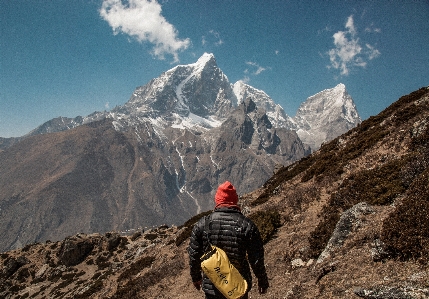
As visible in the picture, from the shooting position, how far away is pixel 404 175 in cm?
1247

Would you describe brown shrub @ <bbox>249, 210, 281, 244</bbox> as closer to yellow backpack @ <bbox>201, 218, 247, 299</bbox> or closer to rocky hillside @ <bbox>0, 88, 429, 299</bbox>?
rocky hillside @ <bbox>0, 88, 429, 299</bbox>

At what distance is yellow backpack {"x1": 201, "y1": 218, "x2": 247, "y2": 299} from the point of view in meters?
5.29

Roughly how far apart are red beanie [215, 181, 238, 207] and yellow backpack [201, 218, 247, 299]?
1.09 meters

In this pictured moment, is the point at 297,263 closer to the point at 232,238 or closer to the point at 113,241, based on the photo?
the point at 232,238

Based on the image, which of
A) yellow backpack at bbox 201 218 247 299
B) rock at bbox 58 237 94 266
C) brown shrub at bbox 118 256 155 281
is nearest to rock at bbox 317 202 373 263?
yellow backpack at bbox 201 218 247 299

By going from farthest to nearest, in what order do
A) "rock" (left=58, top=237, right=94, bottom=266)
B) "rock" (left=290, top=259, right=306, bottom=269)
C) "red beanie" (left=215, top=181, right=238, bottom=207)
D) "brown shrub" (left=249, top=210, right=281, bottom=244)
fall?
"rock" (left=58, top=237, right=94, bottom=266), "brown shrub" (left=249, top=210, right=281, bottom=244), "rock" (left=290, top=259, right=306, bottom=269), "red beanie" (left=215, top=181, right=238, bottom=207)

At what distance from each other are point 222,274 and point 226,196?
5.31 feet

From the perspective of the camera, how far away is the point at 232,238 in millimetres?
5797

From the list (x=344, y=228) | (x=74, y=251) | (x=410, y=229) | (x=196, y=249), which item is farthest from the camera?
(x=74, y=251)

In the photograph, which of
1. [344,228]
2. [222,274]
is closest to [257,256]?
[222,274]

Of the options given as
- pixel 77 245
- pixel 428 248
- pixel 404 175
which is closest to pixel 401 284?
pixel 428 248

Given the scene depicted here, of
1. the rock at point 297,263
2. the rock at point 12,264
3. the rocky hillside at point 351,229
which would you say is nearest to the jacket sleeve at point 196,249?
the rocky hillside at point 351,229

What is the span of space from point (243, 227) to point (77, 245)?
48.5 metres

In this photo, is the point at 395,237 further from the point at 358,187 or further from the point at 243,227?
the point at 358,187
